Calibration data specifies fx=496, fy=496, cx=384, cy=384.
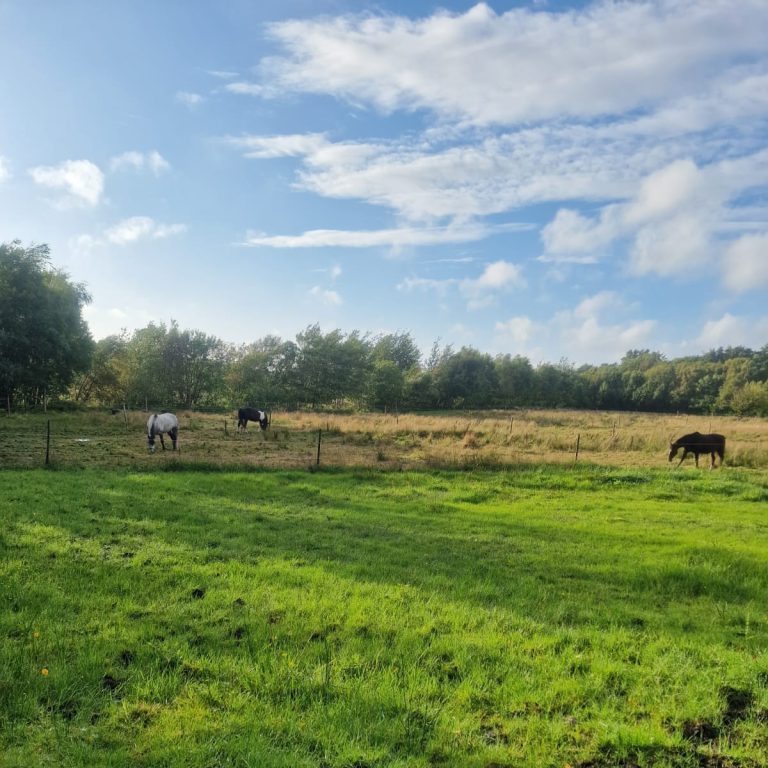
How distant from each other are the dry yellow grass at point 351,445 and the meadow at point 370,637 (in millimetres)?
6629

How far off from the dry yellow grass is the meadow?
6.63m

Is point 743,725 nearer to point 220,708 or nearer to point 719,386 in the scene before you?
point 220,708

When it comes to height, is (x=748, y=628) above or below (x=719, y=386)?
below

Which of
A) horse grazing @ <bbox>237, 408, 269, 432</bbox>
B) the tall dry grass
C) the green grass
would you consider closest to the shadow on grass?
the green grass

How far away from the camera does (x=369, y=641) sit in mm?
4555

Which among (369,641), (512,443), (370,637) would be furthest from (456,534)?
(512,443)

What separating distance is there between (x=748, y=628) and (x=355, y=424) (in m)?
26.4

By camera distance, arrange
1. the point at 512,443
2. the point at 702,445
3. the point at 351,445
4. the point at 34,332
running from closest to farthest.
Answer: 1. the point at 702,445
2. the point at 351,445
3. the point at 512,443
4. the point at 34,332

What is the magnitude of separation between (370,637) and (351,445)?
19.6 meters

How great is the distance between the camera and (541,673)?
4.13 m

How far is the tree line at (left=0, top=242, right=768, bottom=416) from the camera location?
1439 inches

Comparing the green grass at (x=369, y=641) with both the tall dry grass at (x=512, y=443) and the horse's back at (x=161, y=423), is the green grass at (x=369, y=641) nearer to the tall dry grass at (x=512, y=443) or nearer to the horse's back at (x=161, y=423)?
the tall dry grass at (x=512, y=443)

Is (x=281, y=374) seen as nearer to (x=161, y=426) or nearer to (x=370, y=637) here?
(x=161, y=426)

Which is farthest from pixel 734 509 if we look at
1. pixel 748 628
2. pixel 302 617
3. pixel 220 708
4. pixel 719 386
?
pixel 719 386
